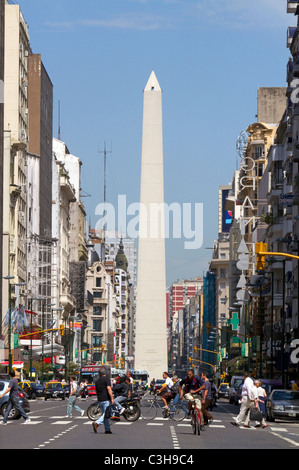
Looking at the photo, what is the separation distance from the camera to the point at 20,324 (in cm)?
9638

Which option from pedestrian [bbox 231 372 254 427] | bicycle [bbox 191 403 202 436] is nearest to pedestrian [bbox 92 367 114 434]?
bicycle [bbox 191 403 202 436]

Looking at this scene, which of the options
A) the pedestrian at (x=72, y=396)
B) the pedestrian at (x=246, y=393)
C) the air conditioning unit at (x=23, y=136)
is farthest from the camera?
the air conditioning unit at (x=23, y=136)

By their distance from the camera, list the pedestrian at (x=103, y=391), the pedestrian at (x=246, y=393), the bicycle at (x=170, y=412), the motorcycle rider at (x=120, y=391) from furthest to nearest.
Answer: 1. the bicycle at (x=170, y=412)
2. the pedestrian at (x=246, y=393)
3. the motorcycle rider at (x=120, y=391)
4. the pedestrian at (x=103, y=391)

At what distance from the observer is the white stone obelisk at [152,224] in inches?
3994

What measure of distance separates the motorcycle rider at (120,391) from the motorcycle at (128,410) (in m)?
0.60

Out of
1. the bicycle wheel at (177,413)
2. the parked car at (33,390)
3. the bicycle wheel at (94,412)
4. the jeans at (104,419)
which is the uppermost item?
the jeans at (104,419)

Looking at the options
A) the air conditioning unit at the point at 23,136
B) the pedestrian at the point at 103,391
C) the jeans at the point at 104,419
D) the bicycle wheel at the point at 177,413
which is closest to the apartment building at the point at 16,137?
the air conditioning unit at the point at 23,136

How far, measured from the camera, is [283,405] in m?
42.2

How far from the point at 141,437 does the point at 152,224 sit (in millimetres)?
75261

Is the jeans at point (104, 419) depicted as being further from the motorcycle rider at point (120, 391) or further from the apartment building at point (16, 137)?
the apartment building at point (16, 137)

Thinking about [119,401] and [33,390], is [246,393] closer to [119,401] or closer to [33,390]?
[119,401]

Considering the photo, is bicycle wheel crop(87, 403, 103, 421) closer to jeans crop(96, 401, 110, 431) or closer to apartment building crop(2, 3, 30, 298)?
jeans crop(96, 401, 110, 431)

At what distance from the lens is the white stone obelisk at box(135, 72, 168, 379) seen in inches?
3994
